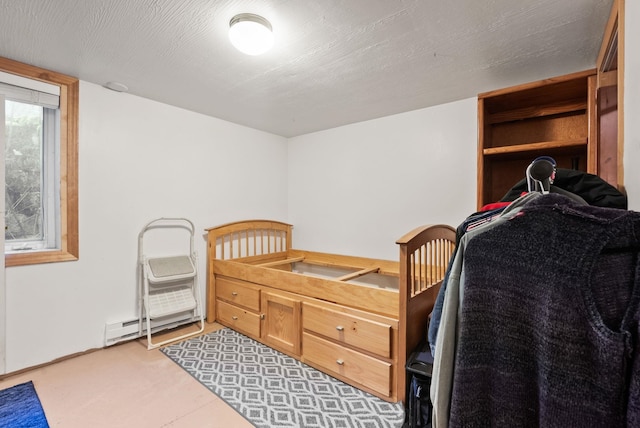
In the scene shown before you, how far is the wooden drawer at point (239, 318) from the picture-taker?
2531 mm

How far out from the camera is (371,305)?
1836 mm

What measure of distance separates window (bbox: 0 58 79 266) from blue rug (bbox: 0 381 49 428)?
79 cm

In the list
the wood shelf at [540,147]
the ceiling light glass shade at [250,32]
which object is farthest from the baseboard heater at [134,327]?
the wood shelf at [540,147]

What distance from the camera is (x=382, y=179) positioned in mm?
2961

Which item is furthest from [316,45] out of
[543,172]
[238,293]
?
[238,293]

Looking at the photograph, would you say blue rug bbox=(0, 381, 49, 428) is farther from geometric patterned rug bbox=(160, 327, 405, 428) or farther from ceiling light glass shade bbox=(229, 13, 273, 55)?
ceiling light glass shade bbox=(229, 13, 273, 55)

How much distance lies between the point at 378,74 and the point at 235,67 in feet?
3.19

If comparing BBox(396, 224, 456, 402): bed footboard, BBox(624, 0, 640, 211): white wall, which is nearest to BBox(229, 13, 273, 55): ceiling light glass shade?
BBox(396, 224, 456, 402): bed footboard

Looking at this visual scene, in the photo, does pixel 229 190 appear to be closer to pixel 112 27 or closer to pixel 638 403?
pixel 112 27

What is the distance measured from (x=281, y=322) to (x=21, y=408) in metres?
1.55

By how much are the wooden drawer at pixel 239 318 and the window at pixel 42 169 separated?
4.17 feet

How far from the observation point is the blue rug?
1522mm

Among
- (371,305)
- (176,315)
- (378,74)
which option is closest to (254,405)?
(371,305)

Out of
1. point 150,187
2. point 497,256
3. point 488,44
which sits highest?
point 488,44
